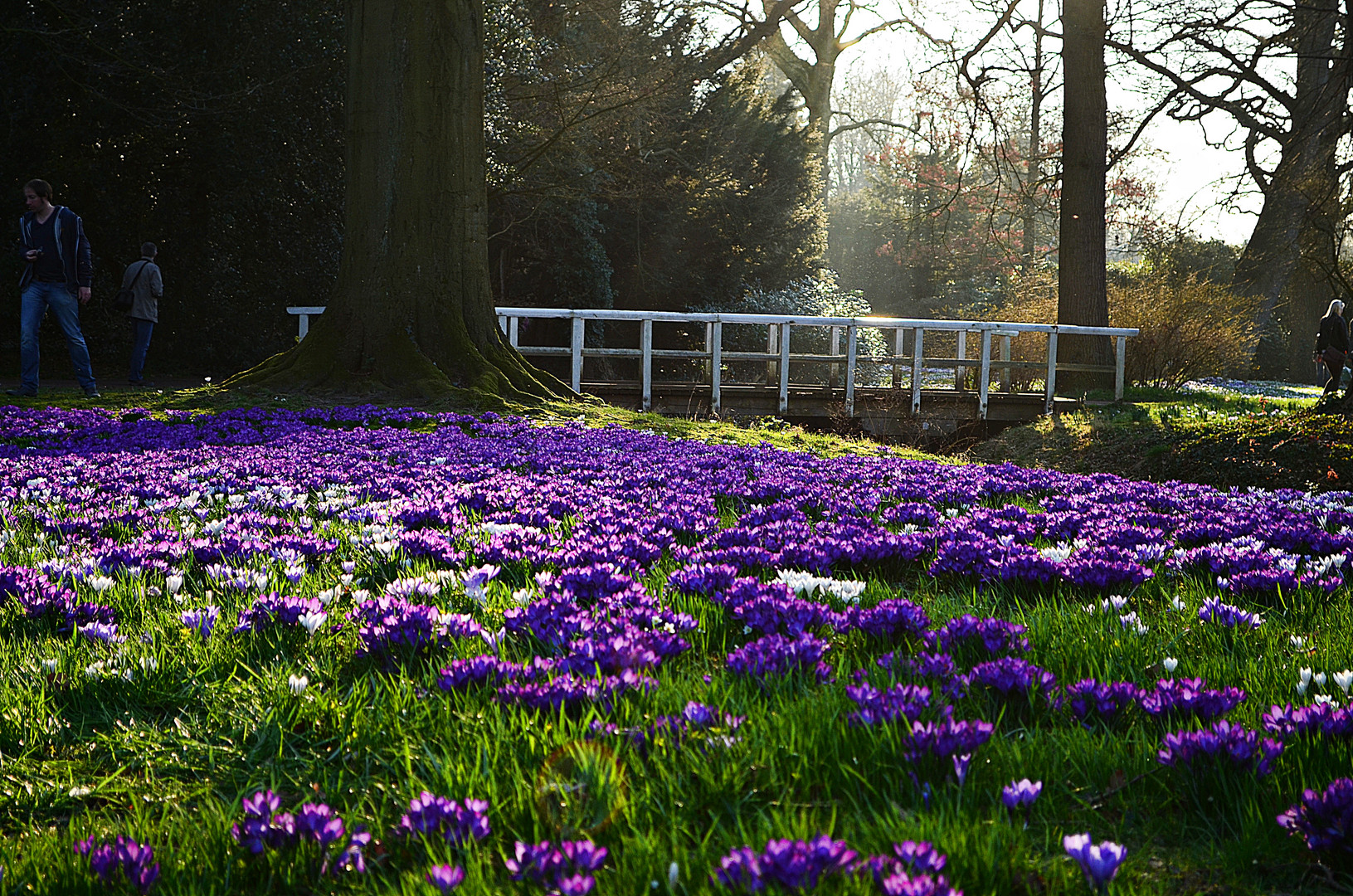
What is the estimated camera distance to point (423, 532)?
3959mm

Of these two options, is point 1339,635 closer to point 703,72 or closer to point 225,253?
point 225,253

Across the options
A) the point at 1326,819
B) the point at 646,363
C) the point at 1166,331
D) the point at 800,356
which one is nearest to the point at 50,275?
the point at 646,363

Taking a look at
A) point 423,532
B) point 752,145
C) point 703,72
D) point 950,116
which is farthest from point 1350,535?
point 950,116

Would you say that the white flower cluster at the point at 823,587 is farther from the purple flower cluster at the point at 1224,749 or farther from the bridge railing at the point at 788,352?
the bridge railing at the point at 788,352

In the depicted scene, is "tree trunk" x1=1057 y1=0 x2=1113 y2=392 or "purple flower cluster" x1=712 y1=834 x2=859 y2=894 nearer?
"purple flower cluster" x1=712 y1=834 x2=859 y2=894

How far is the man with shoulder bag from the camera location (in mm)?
15594

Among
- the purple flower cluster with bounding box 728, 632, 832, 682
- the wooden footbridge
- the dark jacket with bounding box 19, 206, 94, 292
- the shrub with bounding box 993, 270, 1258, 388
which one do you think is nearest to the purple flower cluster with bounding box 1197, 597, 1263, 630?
the purple flower cluster with bounding box 728, 632, 832, 682

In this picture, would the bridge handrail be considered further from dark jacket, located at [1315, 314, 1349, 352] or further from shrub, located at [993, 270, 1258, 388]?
dark jacket, located at [1315, 314, 1349, 352]

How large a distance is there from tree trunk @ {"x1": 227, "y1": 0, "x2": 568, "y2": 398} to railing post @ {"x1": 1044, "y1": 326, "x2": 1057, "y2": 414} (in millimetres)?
10507

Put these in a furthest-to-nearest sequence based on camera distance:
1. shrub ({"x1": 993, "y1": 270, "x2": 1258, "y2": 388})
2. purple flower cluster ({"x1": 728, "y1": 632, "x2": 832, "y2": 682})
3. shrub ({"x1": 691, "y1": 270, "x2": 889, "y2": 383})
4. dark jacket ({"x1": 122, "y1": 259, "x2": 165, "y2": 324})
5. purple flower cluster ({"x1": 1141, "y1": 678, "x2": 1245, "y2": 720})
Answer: shrub ({"x1": 691, "y1": 270, "x2": 889, "y2": 383}) → shrub ({"x1": 993, "y1": 270, "x2": 1258, "y2": 388}) → dark jacket ({"x1": 122, "y1": 259, "x2": 165, "y2": 324}) → purple flower cluster ({"x1": 728, "y1": 632, "x2": 832, "y2": 682}) → purple flower cluster ({"x1": 1141, "y1": 678, "x2": 1245, "y2": 720})

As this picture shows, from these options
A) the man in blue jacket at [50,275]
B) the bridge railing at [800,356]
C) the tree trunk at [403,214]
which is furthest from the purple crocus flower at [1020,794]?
the bridge railing at [800,356]

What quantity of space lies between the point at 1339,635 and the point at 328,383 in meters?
10.5

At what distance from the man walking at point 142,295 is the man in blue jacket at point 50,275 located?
14.0ft

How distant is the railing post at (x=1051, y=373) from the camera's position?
17.9 metres
